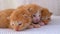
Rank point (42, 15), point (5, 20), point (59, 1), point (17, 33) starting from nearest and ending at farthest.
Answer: point (17, 33)
point (5, 20)
point (42, 15)
point (59, 1)

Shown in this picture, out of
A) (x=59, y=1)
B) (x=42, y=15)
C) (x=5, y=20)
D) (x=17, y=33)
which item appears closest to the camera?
(x=17, y=33)

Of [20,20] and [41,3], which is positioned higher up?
[41,3]

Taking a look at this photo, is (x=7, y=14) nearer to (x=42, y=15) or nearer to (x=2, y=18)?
(x=2, y=18)

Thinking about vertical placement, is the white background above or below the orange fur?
above

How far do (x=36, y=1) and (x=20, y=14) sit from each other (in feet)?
2.25

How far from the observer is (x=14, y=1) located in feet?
4.98

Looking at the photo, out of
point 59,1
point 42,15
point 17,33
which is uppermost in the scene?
point 59,1

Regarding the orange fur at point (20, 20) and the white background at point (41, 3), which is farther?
the white background at point (41, 3)

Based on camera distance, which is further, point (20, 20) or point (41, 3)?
point (41, 3)

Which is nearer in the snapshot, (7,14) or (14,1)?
(7,14)

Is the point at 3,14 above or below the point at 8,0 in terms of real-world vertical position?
below

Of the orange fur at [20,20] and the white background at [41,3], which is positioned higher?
the white background at [41,3]

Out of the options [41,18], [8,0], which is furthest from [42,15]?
[8,0]

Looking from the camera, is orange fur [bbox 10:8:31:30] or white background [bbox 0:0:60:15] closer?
orange fur [bbox 10:8:31:30]
